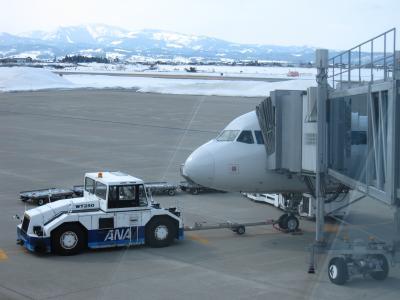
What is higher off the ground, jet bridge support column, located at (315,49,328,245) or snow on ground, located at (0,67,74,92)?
snow on ground, located at (0,67,74,92)

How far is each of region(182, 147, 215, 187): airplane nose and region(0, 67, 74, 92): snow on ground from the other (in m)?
93.9

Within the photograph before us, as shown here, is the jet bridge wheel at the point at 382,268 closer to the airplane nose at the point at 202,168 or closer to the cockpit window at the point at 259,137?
the cockpit window at the point at 259,137

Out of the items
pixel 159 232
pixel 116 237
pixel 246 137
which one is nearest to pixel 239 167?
pixel 246 137

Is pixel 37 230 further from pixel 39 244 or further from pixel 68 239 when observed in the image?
pixel 68 239

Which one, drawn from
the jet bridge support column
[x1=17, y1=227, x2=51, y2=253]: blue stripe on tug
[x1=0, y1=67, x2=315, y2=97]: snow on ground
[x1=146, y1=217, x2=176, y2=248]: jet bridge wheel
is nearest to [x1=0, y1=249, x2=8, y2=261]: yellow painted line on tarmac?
[x1=17, y1=227, x2=51, y2=253]: blue stripe on tug

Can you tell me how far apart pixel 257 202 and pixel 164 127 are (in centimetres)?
3095

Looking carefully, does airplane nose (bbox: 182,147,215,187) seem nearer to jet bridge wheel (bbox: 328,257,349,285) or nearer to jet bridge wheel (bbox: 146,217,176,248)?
jet bridge wheel (bbox: 146,217,176,248)

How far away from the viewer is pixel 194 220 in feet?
81.3

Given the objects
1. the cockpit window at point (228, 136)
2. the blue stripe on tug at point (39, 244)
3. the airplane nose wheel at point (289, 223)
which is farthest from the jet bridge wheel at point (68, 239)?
the airplane nose wheel at point (289, 223)

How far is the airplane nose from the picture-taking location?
20953 millimetres

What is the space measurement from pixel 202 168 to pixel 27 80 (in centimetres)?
10476

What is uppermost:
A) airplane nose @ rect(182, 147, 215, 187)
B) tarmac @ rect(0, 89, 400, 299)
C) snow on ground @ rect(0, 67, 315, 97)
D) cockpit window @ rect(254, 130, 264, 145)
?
snow on ground @ rect(0, 67, 315, 97)

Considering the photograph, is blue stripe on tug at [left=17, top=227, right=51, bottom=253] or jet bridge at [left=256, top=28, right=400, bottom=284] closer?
jet bridge at [left=256, top=28, right=400, bottom=284]

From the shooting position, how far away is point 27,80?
395ft
